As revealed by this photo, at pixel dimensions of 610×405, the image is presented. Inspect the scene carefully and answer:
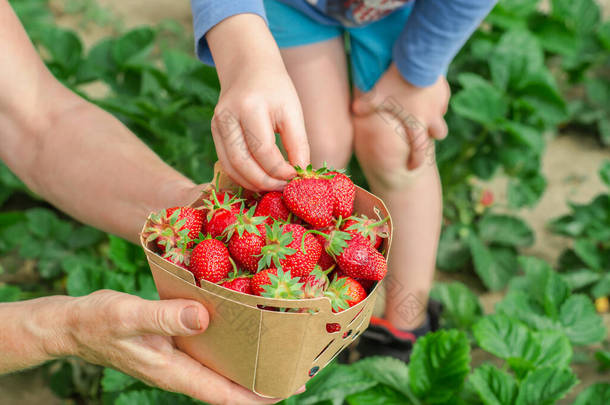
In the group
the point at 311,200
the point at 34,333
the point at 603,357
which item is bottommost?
the point at 603,357

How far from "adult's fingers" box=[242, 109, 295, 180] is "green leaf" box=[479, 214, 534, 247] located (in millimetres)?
1372

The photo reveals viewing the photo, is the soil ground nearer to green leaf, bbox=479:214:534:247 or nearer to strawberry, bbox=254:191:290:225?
green leaf, bbox=479:214:534:247

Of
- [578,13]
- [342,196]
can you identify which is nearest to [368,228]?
[342,196]

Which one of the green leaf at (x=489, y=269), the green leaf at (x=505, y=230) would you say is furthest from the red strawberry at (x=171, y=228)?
the green leaf at (x=505, y=230)

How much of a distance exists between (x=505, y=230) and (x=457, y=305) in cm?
47

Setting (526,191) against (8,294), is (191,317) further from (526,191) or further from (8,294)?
(526,191)

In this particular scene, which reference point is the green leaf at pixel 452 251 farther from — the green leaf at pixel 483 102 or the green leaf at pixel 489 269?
the green leaf at pixel 483 102

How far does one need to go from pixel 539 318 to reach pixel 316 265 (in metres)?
0.91

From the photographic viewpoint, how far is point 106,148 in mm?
1352

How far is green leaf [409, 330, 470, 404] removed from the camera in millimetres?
1334

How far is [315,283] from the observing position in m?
0.94

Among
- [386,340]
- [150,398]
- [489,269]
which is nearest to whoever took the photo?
[150,398]

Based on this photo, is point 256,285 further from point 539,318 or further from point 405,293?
point 539,318

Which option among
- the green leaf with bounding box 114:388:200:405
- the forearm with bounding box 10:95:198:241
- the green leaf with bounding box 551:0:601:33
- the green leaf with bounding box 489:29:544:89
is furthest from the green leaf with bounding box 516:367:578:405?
the green leaf with bounding box 551:0:601:33
